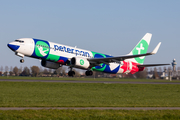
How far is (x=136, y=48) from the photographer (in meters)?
59.5

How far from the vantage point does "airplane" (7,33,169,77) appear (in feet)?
134

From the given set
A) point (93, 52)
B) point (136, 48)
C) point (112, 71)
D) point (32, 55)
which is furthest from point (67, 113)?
point (136, 48)

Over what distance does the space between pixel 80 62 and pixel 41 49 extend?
7047mm

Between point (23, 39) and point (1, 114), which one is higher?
point (23, 39)

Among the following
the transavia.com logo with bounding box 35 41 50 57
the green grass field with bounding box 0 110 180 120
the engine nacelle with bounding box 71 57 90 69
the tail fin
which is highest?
the tail fin

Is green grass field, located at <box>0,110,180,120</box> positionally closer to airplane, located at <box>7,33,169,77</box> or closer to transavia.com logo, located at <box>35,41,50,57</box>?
airplane, located at <box>7,33,169,77</box>

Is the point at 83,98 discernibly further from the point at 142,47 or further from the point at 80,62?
the point at 142,47

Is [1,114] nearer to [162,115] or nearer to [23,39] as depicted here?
[162,115]

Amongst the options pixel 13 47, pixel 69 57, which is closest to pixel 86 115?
pixel 13 47

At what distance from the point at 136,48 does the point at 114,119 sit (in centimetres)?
4331

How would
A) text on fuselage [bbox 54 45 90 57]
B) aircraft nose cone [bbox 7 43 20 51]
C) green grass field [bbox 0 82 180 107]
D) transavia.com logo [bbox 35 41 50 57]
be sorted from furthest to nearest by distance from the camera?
text on fuselage [bbox 54 45 90 57]
transavia.com logo [bbox 35 41 50 57]
aircraft nose cone [bbox 7 43 20 51]
green grass field [bbox 0 82 180 107]

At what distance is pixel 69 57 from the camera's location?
44969mm

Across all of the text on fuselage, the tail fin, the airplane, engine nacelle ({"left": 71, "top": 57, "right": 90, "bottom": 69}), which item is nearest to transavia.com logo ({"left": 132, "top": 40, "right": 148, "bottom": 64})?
the tail fin

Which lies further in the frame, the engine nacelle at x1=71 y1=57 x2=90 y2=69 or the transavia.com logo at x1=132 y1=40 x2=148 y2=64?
the transavia.com logo at x1=132 y1=40 x2=148 y2=64
